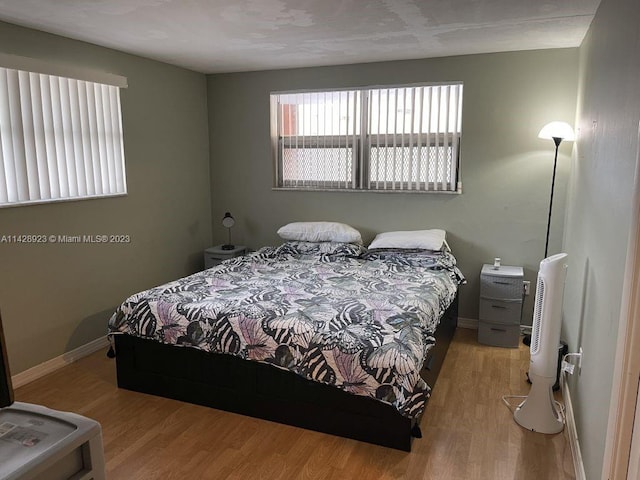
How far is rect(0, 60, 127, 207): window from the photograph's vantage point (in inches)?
123

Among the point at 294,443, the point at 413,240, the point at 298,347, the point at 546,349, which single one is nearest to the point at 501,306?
the point at 413,240

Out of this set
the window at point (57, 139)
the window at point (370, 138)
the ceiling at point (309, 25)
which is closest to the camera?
the ceiling at point (309, 25)

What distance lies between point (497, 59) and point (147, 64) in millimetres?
2951

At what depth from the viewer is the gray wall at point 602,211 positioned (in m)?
1.77

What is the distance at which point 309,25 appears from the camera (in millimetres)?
3125

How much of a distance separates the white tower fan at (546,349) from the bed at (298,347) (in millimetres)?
575

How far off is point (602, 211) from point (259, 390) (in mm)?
2016

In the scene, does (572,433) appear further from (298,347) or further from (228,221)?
(228,221)

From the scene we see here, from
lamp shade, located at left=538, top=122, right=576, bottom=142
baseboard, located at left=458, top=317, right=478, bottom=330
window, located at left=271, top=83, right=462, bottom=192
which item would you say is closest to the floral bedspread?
baseboard, located at left=458, top=317, right=478, bottom=330

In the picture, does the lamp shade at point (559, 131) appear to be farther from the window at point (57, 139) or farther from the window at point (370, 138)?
the window at point (57, 139)

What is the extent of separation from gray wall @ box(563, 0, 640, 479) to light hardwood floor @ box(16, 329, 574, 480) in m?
0.38

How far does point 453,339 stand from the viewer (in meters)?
4.09

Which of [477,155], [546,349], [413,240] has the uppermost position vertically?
[477,155]

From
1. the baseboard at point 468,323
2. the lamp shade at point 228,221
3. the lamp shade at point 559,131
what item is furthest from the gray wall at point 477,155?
the lamp shade at point 228,221
